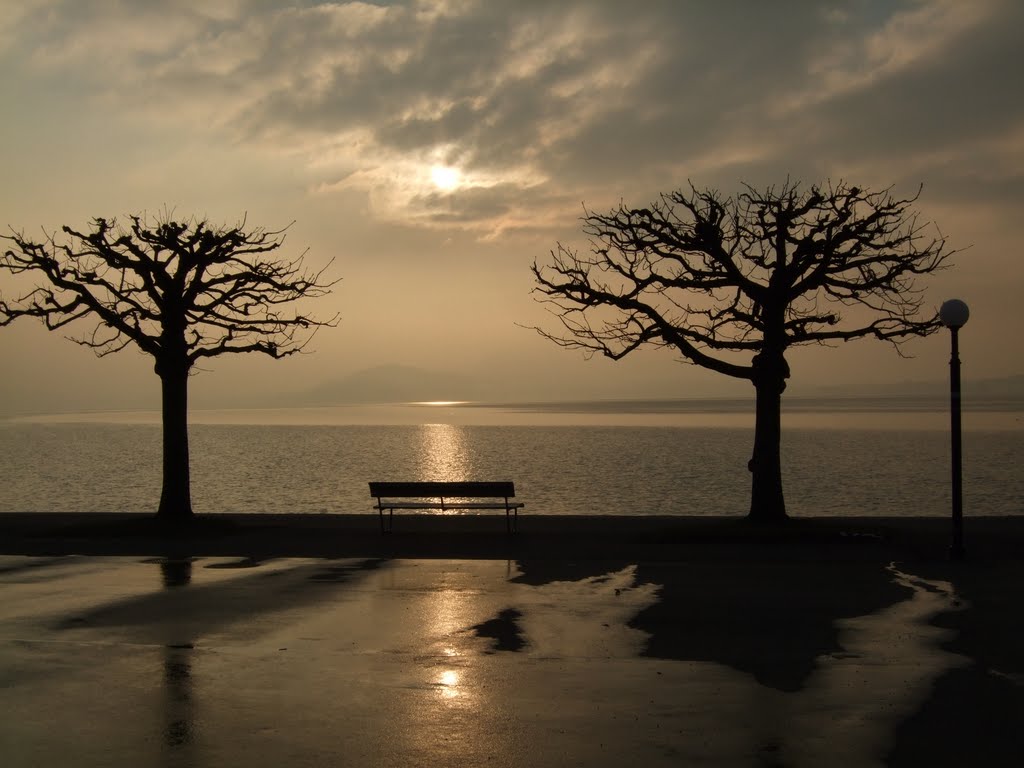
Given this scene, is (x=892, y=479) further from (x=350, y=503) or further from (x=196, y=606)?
(x=196, y=606)

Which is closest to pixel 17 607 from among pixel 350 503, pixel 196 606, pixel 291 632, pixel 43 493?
pixel 196 606

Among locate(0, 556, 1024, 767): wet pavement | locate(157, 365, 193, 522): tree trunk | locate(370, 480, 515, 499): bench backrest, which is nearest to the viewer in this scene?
locate(0, 556, 1024, 767): wet pavement

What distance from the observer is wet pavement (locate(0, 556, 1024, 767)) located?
752 cm

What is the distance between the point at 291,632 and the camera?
38.4ft

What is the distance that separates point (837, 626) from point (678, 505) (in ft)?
102

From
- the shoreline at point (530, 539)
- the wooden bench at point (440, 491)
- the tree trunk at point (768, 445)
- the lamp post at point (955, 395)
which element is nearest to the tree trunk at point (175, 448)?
the shoreline at point (530, 539)

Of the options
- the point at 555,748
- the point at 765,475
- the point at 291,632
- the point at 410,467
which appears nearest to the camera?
the point at 555,748

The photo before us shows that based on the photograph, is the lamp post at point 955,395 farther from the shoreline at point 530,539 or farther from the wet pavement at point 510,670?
the wet pavement at point 510,670

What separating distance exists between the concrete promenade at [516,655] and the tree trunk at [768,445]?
3134 millimetres

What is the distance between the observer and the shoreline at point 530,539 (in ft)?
60.8

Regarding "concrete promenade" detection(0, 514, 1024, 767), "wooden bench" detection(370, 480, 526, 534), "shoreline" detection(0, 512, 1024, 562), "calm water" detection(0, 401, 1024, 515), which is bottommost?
"calm water" detection(0, 401, 1024, 515)

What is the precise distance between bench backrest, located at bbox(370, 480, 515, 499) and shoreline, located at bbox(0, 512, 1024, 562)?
31.7 inches

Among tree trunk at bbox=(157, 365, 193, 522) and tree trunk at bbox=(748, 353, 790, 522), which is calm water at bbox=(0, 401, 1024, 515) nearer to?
tree trunk at bbox=(748, 353, 790, 522)

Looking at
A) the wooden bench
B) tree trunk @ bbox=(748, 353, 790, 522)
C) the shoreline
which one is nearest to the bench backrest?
the wooden bench
